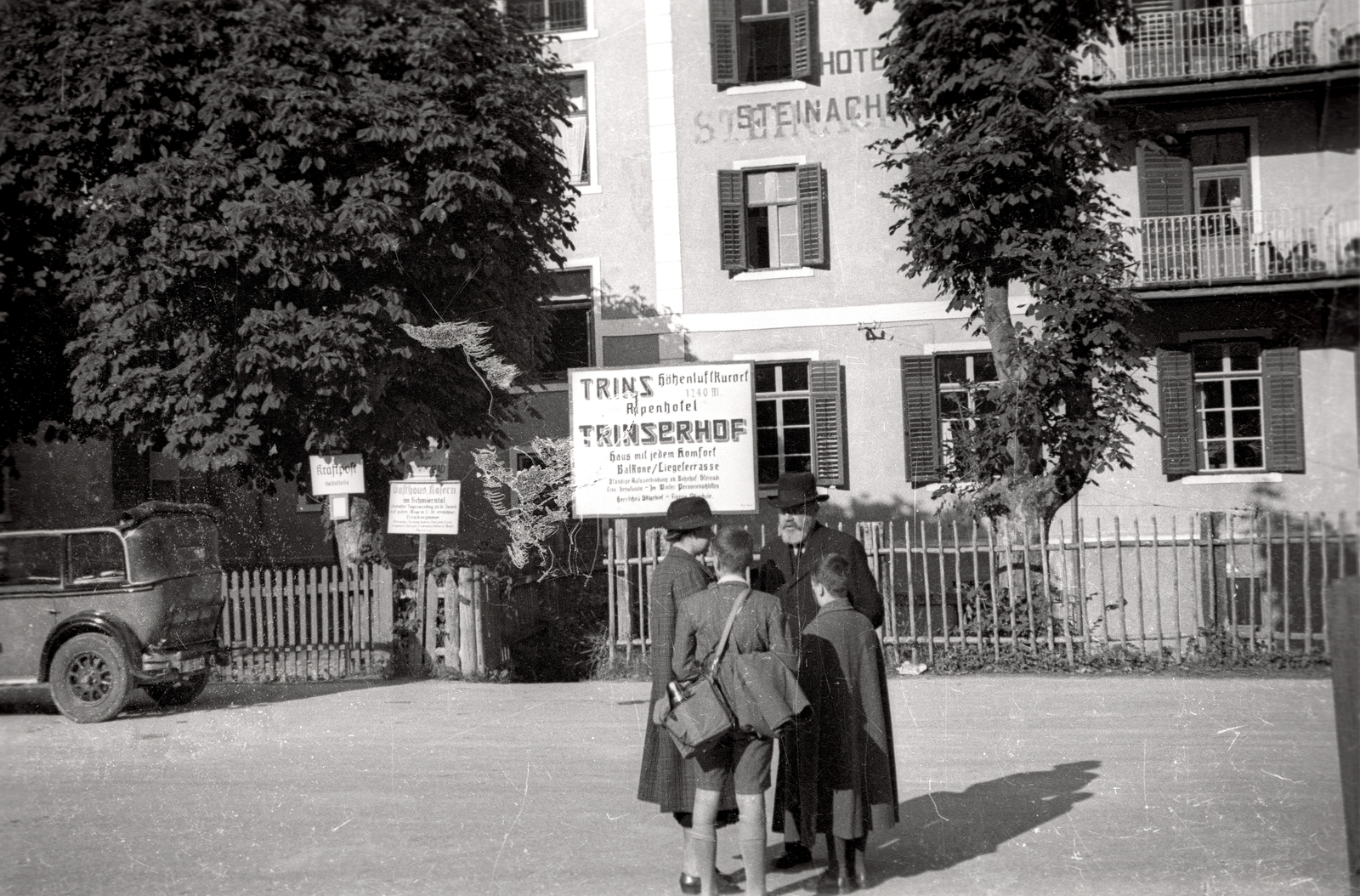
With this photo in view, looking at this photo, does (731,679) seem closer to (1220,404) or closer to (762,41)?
(1220,404)

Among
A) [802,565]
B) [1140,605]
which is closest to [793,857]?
[802,565]

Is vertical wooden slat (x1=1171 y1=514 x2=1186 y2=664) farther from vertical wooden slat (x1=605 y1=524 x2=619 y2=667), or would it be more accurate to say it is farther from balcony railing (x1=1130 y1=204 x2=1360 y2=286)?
vertical wooden slat (x1=605 y1=524 x2=619 y2=667)

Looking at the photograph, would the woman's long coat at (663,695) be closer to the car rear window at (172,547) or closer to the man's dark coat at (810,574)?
the man's dark coat at (810,574)

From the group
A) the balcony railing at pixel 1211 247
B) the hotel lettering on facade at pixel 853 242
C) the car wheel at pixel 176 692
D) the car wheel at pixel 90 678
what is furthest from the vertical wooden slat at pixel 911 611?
the car wheel at pixel 90 678

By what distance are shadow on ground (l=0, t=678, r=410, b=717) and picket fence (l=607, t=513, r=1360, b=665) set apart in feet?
9.54

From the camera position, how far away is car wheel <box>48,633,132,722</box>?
10.1 metres

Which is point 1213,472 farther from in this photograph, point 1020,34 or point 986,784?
point 986,784

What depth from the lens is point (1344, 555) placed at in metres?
4.18

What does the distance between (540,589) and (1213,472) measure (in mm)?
9927

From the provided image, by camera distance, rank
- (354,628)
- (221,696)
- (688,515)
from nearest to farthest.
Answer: (688,515) < (221,696) < (354,628)

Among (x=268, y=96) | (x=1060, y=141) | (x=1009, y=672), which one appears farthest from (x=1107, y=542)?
(x=268, y=96)

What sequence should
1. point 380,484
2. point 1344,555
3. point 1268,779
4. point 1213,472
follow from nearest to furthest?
1. point 1344,555
2. point 1268,779
3. point 380,484
4. point 1213,472

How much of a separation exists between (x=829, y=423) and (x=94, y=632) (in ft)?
38.0

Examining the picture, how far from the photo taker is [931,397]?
1877 centimetres
